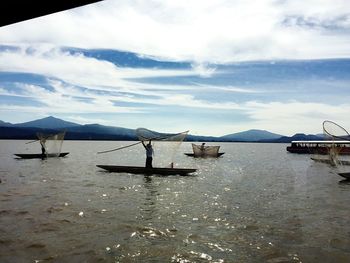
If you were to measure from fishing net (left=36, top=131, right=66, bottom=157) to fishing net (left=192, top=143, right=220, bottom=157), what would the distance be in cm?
2811

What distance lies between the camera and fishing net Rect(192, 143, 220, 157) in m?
78.2

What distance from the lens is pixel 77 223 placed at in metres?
17.1

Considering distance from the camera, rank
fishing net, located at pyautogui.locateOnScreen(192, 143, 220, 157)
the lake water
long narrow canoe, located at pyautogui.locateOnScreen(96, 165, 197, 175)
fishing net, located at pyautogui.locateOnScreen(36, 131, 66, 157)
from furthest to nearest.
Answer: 1. fishing net, located at pyautogui.locateOnScreen(192, 143, 220, 157)
2. fishing net, located at pyautogui.locateOnScreen(36, 131, 66, 157)
3. long narrow canoe, located at pyautogui.locateOnScreen(96, 165, 197, 175)
4. the lake water

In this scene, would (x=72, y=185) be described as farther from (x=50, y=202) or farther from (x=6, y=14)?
(x=6, y=14)

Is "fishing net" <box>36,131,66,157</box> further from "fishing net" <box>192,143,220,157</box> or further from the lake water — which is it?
"fishing net" <box>192,143,220,157</box>

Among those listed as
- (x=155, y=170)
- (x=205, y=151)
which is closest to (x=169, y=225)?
(x=155, y=170)

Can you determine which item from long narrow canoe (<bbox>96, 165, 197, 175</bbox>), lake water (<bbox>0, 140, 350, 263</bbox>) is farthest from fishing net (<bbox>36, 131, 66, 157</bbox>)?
lake water (<bbox>0, 140, 350, 263</bbox>)

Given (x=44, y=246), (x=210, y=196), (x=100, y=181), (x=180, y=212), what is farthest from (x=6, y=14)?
(x=100, y=181)

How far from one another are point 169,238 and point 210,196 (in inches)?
521

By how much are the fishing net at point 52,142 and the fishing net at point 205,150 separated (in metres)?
28.1

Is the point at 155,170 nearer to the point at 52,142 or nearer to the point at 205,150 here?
the point at 52,142

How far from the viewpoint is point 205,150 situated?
Result: 7925cm

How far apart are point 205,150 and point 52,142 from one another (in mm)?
32186

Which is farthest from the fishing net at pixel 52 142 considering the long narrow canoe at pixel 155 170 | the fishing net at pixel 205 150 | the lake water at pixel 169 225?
the fishing net at pixel 205 150
